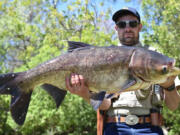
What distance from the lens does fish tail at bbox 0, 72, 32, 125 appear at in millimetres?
3102

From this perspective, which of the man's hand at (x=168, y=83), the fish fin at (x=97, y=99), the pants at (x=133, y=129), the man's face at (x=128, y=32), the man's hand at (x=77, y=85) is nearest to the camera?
the fish fin at (x=97, y=99)

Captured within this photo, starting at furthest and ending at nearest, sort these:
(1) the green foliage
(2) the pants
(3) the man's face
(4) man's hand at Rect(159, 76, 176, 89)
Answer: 1. (1) the green foliage
2. (3) the man's face
3. (2) the pants
4. (4) man's hand at Rect(159, 76, 176, 89)

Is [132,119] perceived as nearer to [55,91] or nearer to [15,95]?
[55,91]

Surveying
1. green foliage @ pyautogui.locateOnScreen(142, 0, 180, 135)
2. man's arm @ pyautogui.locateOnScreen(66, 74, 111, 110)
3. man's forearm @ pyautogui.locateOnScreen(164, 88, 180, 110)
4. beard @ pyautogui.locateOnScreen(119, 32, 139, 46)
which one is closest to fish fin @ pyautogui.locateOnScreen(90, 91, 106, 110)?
man's arm @ pyautogui.locateOnScreen(66, 74, 111, 110)

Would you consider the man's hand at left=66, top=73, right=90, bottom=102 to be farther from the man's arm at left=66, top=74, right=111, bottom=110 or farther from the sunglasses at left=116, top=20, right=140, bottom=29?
the sunglasses at left=116, top=20, right=140, bottom=29

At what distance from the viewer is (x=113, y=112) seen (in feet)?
11.8

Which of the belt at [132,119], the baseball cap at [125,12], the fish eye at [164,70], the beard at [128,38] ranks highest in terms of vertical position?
the baseball cap at [125,12]

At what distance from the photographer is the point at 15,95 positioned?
3.14 m

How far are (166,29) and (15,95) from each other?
827cm

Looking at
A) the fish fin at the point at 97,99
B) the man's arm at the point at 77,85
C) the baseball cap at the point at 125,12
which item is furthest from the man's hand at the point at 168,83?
the baseball cap at the point at 125,12

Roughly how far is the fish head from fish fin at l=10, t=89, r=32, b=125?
4.62 feet

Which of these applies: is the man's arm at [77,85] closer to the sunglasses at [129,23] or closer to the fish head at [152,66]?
the fish head at [152,66]

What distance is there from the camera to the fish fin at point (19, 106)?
10.2ft

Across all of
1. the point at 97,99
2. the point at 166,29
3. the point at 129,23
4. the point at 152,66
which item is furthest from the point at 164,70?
the point at 166,29
